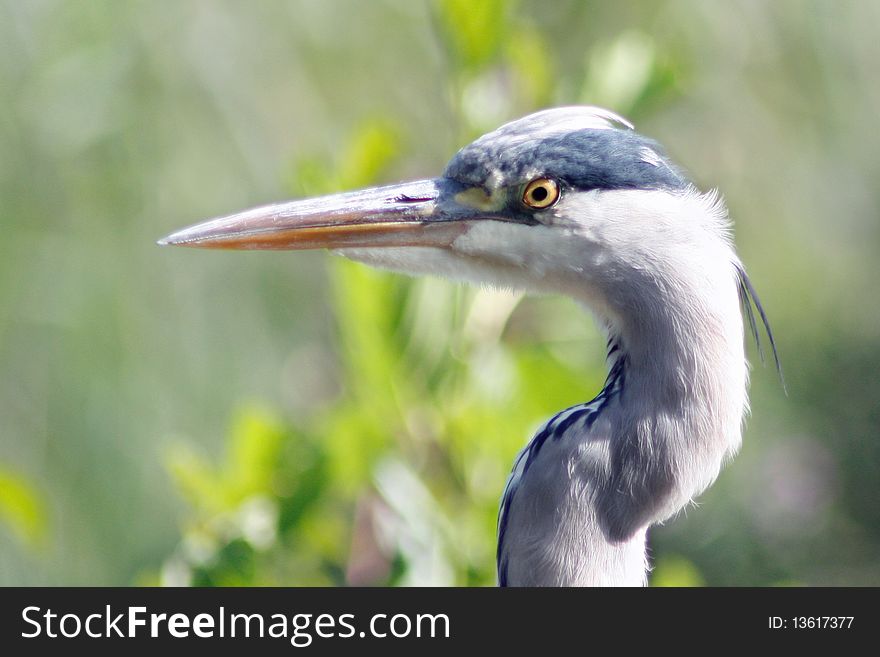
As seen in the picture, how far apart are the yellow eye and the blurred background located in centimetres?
87

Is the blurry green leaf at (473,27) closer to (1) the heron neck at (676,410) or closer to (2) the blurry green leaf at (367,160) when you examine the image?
(2) the blurry green leaf at (367,160)

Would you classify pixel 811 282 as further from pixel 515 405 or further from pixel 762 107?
pixel 515 405

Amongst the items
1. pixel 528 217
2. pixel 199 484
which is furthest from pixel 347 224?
pixel 199 484

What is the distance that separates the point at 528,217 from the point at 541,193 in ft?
0.13

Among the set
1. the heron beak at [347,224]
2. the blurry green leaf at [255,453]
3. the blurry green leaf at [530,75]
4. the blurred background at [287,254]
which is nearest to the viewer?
the heron beak at [347,224]

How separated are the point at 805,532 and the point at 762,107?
1.24 metres

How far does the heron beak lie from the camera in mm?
1577

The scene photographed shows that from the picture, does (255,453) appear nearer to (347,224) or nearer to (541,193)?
(347,224)

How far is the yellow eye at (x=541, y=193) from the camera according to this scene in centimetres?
152

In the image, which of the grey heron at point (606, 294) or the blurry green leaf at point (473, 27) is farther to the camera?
the blurry green leaf at point (473, 27)

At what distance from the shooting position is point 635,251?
4.90ft

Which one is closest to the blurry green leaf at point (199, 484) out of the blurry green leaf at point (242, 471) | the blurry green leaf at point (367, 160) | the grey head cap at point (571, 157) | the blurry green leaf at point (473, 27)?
the blurry green leaf at point (242, 471)

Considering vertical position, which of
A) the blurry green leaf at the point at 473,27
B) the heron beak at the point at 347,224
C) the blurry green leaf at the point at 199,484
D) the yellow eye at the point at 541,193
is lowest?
the blurry green leaf at the point at 199,484

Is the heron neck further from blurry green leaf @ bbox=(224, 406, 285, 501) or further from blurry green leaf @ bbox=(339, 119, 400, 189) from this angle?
blurry green leaf @ bbox=(339, 119, 400, 189)
